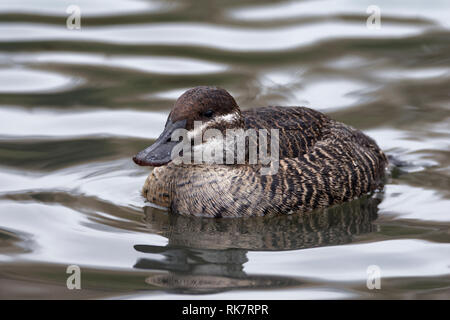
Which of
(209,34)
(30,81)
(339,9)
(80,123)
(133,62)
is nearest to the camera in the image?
(80,123)

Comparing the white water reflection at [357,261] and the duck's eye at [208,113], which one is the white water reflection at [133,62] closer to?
the duck's eye at [208,113]

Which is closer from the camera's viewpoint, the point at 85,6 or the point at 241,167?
the point at 241,167

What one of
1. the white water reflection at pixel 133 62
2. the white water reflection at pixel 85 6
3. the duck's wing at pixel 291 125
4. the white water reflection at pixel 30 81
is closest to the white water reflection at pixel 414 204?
the duck's wing at pixel 291 125

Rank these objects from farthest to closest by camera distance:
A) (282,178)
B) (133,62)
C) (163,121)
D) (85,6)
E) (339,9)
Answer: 1. (85,6)
2. (339,9)
3. (133,62)
4. (163,121)
5. (282,178)

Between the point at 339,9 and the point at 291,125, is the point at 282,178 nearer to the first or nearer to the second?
the point at 291,125

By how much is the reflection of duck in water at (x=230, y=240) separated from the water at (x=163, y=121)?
0.02 meters

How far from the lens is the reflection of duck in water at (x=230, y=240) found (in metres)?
7.29

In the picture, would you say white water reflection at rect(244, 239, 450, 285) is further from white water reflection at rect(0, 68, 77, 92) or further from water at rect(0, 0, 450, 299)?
white water reflection at rect(0, 68, 77, 92)

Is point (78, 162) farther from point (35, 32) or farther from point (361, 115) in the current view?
point (35, 32)

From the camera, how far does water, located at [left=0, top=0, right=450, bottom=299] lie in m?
7.45

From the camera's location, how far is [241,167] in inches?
347

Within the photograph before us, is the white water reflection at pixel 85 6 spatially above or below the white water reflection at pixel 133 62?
above

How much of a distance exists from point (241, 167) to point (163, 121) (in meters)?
2.84

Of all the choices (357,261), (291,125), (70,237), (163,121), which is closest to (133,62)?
(163,121)
